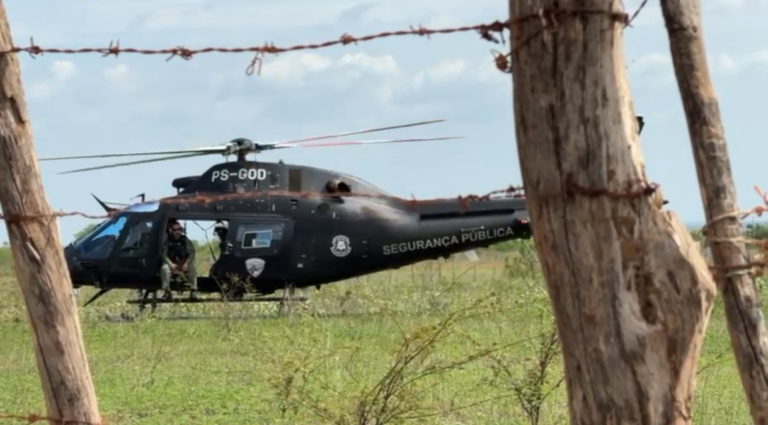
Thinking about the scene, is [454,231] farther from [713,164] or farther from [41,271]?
[41,271]

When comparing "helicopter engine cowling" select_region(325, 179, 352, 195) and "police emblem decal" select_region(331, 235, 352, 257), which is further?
"police emblem decal" select_region(331, 235, 352, 257)

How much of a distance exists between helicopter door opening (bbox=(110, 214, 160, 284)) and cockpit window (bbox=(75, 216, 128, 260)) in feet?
0.41

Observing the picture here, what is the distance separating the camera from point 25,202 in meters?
4.02

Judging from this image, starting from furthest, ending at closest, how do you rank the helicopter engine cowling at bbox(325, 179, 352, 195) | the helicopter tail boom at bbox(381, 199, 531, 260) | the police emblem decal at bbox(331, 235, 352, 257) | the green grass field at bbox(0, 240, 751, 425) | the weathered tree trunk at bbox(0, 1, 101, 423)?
the police emblem decal at bbox(331, 235, 352, 257) → the helicopter tail boom at bbox(381, 199, 531, 260) → the helicopter engine cowling at bbox(325, 179, 352, 195) → the green grass field at bbox(0, 240, 751, 425) → the weathered tree trunk at bbox(0, 1, 101, 423)

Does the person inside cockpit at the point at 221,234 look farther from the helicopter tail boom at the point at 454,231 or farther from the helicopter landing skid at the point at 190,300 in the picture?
the helicopter tail boom at the point at 454,231

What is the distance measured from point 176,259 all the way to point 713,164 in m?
13.5

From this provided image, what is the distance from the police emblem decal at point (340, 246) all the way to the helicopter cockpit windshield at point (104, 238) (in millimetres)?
2177

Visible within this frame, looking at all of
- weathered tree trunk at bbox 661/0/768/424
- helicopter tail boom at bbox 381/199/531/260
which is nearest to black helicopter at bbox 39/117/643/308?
helicopter tail boom at bbox 381/199/531/260

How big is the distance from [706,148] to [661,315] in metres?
1.46

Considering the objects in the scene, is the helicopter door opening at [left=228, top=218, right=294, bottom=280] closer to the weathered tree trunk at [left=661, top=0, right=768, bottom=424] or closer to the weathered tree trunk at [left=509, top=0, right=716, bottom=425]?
the weathered tree trunk at [left=661, top=0, right=768, bottom=424]

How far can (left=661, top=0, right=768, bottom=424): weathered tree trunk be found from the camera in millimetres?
4078

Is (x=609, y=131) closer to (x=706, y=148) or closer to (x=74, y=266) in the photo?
(x=706, y=148)

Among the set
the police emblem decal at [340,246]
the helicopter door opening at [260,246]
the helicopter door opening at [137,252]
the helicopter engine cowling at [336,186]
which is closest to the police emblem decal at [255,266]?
the helicopter door opening at [260,246]

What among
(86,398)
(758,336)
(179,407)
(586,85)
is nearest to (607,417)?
(586,85)
